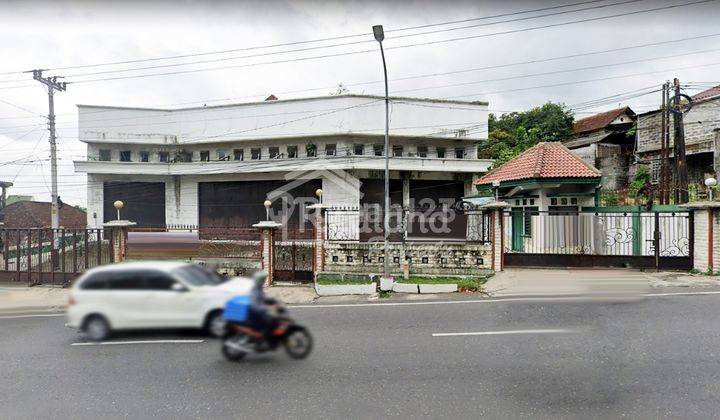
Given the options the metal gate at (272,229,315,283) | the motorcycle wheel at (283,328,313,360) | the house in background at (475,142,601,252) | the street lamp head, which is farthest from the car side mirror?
the house in background at (475,142,601,252)

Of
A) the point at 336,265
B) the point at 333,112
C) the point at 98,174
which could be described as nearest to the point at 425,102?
the point at 333,112

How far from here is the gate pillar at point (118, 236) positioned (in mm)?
1688

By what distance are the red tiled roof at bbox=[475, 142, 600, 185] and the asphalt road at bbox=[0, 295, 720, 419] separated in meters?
7.45

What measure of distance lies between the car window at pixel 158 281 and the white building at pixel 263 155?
794 millimetres

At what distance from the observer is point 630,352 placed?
9648mm

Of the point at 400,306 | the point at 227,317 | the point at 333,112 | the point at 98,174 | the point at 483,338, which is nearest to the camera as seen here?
the point at 227,317

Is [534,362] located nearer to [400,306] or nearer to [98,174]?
[400,306]

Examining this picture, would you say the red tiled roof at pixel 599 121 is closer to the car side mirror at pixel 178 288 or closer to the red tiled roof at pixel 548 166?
the red tiled roof at pixel 548 166

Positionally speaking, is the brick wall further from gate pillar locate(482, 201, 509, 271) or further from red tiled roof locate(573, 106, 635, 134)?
gate pillar locate(482, 201, 509, 271)

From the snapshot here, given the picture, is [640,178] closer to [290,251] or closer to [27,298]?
[290,251]

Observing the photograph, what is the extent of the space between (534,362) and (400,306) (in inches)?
177

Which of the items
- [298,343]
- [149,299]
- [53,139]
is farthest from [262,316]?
[53,139]

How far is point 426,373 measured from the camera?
9922mm

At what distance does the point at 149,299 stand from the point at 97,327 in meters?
0.19
